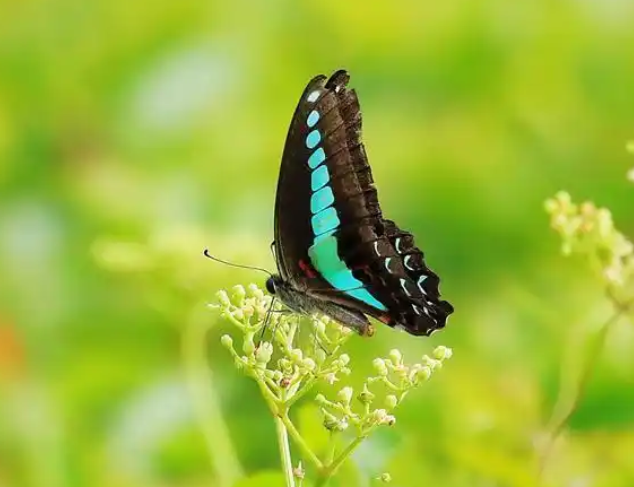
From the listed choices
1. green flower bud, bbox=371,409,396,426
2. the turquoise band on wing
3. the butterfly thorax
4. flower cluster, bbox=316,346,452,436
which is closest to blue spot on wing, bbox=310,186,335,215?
the turquoise band on wing

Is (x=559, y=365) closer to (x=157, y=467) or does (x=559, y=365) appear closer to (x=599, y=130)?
(x=157, y=467)

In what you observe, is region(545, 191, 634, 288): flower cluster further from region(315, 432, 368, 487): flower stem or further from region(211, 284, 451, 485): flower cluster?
region(315, 432, 368, 487): flower stem

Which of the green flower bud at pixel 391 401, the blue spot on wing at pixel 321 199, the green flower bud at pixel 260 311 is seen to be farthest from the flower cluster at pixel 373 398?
the blue spot on wing at pixel 321 199

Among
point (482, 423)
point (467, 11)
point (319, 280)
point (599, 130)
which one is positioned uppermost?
point (467, 11)

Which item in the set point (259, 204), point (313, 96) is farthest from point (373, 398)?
point (259, 204)

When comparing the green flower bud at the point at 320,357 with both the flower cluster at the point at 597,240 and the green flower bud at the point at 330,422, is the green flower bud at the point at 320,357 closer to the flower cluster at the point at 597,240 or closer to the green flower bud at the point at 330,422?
the green flower bud at the point at 330,422

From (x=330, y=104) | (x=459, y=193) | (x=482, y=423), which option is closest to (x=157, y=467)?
(x=482, y=423)
